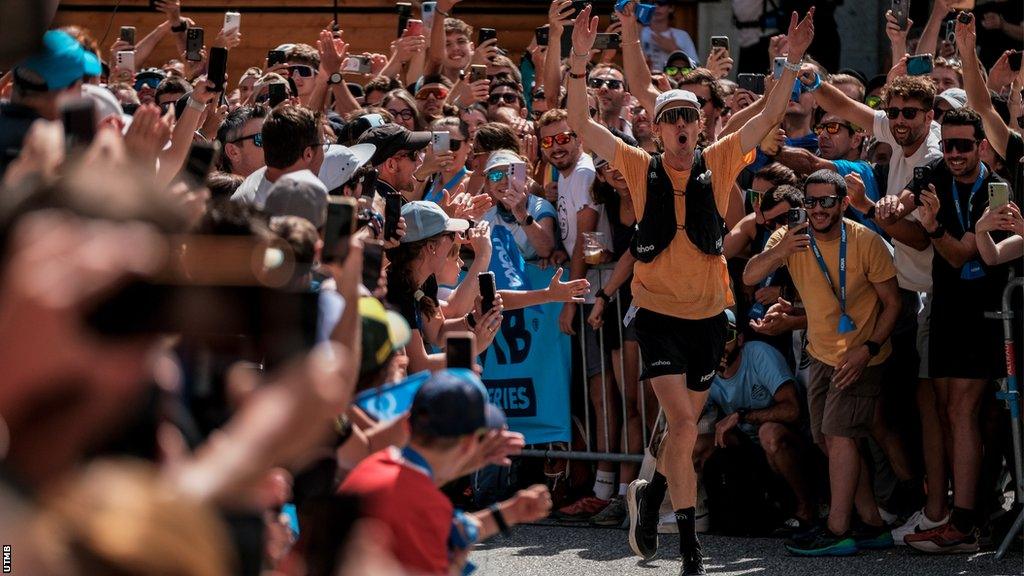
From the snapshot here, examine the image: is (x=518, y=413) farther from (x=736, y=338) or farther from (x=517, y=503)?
(x=517, y=503)

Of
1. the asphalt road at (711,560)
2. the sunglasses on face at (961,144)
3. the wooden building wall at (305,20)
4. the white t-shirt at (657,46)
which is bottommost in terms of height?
the asphalt road at (711,560)

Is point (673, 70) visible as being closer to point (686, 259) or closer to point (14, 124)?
point (686, 259)

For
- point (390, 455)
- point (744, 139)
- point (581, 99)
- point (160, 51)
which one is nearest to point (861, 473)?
point (744, 139)

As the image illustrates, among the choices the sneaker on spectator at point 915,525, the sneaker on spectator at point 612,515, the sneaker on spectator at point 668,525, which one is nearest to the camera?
the sneaker on spectator at point 915,525

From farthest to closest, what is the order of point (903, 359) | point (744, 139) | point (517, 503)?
point (903, 359)
point (744, 139)
point (517, 503)

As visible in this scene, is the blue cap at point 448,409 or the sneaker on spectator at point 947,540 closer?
the blue cap at point 448,409

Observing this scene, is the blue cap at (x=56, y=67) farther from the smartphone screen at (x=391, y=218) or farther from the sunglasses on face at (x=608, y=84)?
the sunglasses on face at (x=608, y=84)

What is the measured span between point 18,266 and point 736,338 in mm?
6737

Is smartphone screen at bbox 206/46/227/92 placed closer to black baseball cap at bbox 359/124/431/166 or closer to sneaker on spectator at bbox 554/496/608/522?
black baseball cap at bbox 359/124/431/166

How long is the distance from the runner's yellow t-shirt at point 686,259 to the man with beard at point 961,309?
3.21ft

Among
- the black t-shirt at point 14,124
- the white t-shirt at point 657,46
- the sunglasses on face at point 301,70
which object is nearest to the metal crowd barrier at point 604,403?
the sunglasses on face at point 301,70

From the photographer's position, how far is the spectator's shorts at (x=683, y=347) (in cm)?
776

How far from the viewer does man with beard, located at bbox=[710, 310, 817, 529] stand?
8359 mm

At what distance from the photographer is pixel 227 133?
8375mm
